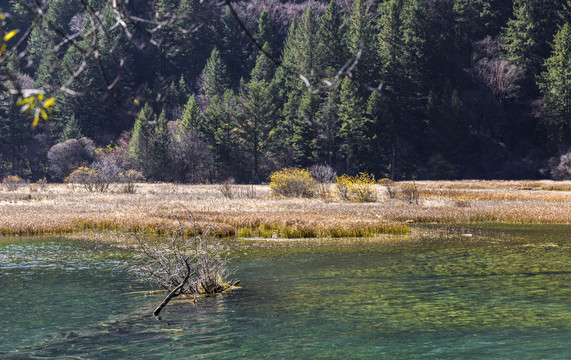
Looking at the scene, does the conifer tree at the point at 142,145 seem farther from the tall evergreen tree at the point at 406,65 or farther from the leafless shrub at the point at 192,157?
the tall evergreen tree at the point at 406,65

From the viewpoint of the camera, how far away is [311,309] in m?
13.5

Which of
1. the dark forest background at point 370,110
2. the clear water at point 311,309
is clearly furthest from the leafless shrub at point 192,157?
the clear water at point 311,309

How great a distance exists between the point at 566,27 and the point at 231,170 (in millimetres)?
46565

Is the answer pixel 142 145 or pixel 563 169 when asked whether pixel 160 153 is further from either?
pixel 563 169

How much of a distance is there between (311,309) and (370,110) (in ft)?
220

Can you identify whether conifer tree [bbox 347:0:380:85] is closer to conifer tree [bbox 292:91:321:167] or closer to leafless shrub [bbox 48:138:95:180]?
conifer tree [bbox 292:91:321:167]

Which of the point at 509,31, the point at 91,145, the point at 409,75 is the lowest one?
the point at 91,145

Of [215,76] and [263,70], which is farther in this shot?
[215,76]

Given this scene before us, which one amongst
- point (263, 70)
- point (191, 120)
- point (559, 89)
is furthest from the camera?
point (263, 70)

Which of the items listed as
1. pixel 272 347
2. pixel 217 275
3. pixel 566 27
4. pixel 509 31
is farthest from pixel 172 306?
pixel 509 31

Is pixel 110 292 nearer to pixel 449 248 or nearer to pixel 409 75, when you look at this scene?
pixel 449 248

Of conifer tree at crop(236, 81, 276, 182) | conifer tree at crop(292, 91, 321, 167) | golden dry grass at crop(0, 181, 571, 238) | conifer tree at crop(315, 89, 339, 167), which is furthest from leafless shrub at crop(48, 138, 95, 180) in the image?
golden dry grass at crop(0, 181, 571, 238)

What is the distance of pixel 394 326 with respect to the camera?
12.0 m

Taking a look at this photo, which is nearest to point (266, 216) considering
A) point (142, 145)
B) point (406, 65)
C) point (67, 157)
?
point (142, 145)
